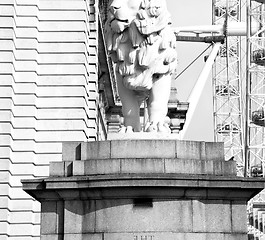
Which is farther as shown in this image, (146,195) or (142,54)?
(142,54)

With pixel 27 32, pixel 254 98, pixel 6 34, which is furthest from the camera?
pixel 254 98

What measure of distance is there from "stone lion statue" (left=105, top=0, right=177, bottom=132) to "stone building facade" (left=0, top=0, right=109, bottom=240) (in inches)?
507

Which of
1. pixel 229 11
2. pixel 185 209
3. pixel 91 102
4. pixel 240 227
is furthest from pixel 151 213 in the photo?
pixel 229 11

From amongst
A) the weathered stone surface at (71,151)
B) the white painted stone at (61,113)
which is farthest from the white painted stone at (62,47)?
the weathered stone surface at (71,151)

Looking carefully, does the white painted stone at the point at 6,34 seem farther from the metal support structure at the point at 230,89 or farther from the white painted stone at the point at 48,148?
the metal support structure at the point at 230,89

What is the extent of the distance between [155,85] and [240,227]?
3709 millimetres

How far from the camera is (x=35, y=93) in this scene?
3462cm

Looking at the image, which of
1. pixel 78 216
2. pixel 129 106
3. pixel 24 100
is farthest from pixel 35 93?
pixel 78 216

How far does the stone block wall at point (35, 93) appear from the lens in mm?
32562

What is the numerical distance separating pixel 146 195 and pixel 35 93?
17074 mm

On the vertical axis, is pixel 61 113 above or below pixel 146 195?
above

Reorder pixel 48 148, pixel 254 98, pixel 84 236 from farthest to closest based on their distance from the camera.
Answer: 1. pixel 254 98
2. pixel 48 148
3. pixel 84 236

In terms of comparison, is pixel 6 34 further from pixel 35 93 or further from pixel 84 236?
pixel 84 236

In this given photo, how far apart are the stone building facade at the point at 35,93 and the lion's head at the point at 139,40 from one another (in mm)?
13242
